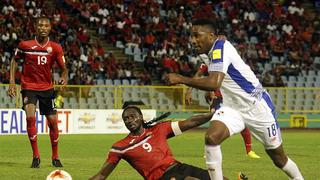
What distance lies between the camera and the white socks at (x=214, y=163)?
Result: 8227 millimetres

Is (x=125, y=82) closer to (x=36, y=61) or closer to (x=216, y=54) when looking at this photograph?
(x=36, y=61)

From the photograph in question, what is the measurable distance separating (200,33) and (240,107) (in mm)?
930

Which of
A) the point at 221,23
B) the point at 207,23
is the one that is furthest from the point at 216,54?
the point at 221,23

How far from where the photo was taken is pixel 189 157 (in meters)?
16.1

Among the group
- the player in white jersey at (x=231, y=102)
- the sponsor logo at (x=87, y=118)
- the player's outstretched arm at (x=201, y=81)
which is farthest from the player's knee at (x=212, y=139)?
the sponsor logo at (x=87, y=118)

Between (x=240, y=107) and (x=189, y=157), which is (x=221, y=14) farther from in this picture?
(x=240, y=107)

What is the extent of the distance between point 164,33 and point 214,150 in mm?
26598

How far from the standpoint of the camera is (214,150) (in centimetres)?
830

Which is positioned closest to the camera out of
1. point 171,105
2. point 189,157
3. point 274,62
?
point 189,157

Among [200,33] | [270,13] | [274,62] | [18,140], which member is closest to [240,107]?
[200,33]

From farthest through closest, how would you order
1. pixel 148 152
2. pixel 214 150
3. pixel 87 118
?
pixel 87 118, pixel 148 152, pixel 214 150

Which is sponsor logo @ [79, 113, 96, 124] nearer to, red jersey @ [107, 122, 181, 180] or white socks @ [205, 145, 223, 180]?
red jersey @ [107, 122, 181, 180]

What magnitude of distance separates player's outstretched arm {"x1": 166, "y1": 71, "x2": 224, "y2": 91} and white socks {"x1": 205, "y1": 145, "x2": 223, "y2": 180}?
63 centimetres

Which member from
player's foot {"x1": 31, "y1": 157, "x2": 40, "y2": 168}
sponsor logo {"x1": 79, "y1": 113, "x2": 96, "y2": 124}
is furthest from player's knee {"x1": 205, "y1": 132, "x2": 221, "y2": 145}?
sponsor logo {"x1": 79, "y1": 113, "x2": 96, "y2": 124}
